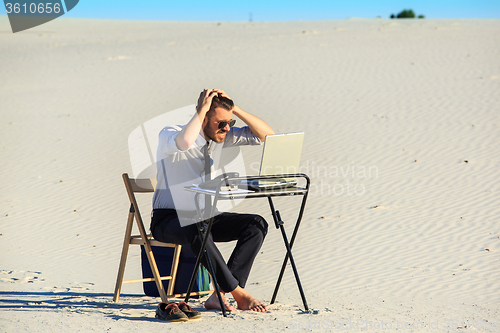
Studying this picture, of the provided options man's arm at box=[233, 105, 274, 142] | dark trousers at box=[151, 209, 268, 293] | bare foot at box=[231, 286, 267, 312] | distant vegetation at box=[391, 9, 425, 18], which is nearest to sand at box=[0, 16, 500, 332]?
bare foot at box=[231, 286, 267, 312]

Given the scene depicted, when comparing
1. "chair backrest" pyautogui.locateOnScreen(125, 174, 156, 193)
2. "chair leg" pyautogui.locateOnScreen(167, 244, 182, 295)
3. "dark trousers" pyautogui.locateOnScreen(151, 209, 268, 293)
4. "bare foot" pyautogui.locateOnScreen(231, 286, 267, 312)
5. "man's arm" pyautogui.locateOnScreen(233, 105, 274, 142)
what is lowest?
"bare foot" pyautogui.locateOnScreen(231, 286, 267, 312)

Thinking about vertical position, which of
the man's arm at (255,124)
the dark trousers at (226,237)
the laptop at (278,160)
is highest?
the man's arm at (255,124)

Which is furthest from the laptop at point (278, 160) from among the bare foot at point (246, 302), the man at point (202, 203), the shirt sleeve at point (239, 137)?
the bare foot at point (246, 302)

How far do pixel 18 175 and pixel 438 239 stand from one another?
7.69 metres

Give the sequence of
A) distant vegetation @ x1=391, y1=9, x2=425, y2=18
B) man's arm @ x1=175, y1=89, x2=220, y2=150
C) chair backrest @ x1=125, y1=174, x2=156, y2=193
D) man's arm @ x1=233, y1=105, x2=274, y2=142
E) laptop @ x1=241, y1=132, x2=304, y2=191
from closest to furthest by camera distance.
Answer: laptop @ x1=241, y1=132, x2=304, y2=191 → man's arm @ x1=175, y1=89, x2=220, y2=150 → man's arm @ x1=233, y1=105, x2=274, y2=142 → chair backrest @ x1=125, y1=174, x2=156, y2=193 → distant vegetation @ x1=391, y1=9, x2=425, y2=18

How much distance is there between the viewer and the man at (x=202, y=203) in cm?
387

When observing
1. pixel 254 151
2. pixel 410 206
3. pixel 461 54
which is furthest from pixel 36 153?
pixel 461 54

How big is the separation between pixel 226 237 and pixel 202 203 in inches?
12.0

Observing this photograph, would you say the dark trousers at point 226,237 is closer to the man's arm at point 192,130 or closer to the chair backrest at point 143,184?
the chair backrest at point 143,184

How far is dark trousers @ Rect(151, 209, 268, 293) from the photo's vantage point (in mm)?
3828

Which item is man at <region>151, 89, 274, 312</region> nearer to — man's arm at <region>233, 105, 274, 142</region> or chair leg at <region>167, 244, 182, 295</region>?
man's arm at <region>233, 105, 274, 142</region>

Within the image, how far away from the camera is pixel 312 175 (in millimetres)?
10172

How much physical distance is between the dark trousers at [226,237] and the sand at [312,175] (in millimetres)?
302

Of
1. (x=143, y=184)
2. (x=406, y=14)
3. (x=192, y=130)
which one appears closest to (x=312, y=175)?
(x=143, y=184)
